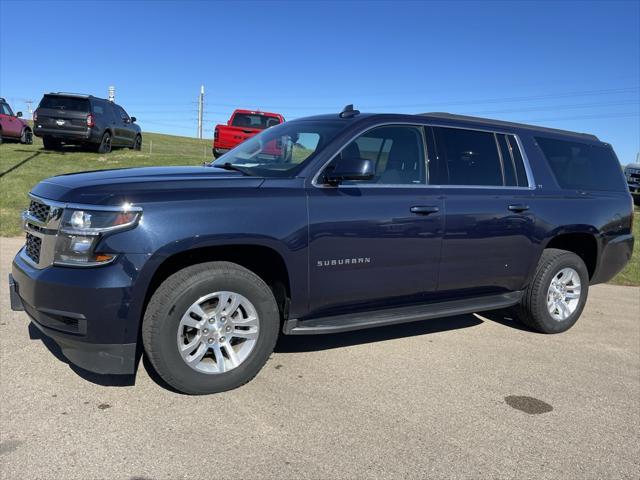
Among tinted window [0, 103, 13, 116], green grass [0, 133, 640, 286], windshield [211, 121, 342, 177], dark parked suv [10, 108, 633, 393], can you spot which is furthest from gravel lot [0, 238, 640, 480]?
tinted window [0, 103, 13, 116]

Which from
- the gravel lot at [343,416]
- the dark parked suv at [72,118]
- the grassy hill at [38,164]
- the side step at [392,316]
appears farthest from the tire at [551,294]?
the dark parked suv at [72,118]

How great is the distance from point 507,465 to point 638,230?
12.2 metres

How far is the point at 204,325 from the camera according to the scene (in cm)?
350

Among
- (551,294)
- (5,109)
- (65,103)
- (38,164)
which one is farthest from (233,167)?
(5,109)

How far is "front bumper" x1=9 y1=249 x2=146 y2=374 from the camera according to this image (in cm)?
313

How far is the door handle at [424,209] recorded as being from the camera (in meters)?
4.16

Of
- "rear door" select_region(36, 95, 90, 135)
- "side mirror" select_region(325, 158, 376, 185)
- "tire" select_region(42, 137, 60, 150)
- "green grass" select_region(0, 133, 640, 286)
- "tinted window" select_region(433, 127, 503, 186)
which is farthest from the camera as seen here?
"tire" select_region(42, 137, 60, 150)

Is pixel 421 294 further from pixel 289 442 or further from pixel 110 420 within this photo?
pixel 110 420

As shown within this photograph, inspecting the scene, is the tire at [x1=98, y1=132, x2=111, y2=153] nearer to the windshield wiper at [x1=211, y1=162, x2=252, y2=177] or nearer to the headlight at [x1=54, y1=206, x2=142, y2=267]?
the windshield wiper at [x1=211, y1=162, x2=252, y2=177]

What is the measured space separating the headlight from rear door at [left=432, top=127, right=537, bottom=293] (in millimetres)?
2445

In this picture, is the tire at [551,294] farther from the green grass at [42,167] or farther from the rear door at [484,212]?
the green grass at [42,167]

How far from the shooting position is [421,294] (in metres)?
4.36

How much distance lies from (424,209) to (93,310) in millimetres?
2472

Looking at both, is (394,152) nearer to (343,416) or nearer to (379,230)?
(379,230)
